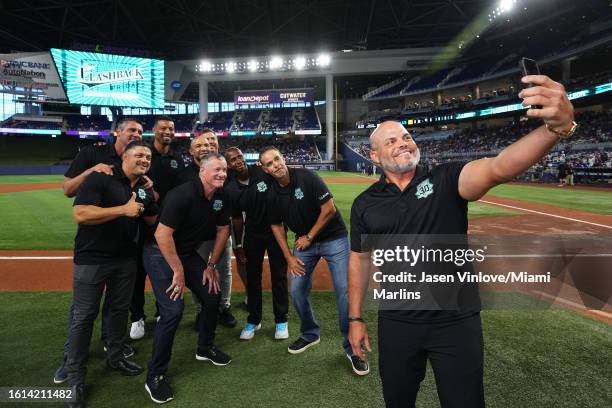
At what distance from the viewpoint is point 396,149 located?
2.21 metres

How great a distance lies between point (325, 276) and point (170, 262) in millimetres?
3946

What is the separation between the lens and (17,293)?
222 inches

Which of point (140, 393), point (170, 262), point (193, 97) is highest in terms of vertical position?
point (193, 97)

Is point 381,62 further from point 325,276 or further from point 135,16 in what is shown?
point 325,276

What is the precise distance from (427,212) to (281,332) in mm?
2919

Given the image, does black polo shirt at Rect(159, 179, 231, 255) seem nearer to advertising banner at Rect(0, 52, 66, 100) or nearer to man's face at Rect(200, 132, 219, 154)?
man's face at Rect(200, 132, 219, 154)

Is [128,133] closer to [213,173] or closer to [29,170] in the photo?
[213,173]

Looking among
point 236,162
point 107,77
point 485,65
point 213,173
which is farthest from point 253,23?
point 213,173

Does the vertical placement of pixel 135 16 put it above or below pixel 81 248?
above

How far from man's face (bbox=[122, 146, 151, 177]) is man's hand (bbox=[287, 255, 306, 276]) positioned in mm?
1882

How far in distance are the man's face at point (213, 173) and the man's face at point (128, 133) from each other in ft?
3.62

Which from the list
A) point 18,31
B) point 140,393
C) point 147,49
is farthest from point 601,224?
point 18,31

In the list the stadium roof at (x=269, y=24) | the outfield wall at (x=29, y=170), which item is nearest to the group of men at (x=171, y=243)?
the stadium roof at (x=269, y=24)

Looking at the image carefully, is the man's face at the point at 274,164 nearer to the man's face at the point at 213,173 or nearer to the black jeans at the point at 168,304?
the man's face at the point at 213,173
